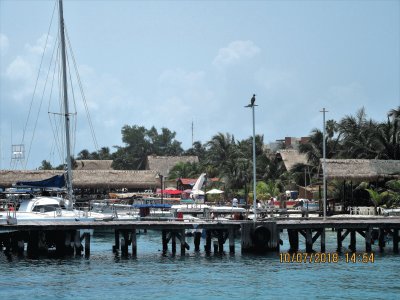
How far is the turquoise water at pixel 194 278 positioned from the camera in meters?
39.5

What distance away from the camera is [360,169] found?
7444 cm

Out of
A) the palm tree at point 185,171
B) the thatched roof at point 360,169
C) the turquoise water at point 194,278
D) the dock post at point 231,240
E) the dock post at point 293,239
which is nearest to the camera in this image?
the turquoise water at point 194,278

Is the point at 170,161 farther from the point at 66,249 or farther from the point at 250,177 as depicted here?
the point at 66,249

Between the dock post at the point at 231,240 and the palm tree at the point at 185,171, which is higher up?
the palm tree at the point at 185,171

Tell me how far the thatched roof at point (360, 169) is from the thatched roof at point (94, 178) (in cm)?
2546

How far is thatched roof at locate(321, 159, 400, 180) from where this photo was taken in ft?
241

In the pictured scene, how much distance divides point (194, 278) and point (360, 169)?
110 feet

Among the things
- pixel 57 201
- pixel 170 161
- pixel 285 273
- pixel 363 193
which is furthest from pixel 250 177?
pixel 285 273

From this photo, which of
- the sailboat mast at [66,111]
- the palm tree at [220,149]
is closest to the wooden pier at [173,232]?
the sailboat mast at [66,111]

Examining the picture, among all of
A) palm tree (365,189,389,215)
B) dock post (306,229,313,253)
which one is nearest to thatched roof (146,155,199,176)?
palm tree (365,189,389,215)

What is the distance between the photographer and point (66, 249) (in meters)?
53.6

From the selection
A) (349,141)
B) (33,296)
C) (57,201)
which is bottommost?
(33,296)

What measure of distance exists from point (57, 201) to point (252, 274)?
2043 cm

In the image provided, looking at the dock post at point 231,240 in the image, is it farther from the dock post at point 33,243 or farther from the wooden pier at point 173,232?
the dock post at point 33,243
